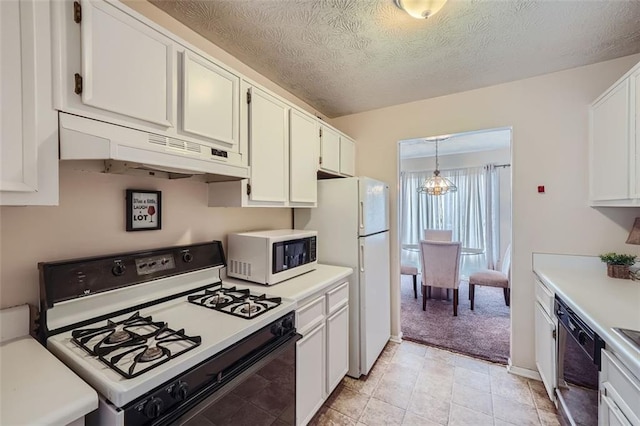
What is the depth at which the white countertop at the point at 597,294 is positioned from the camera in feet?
3.34

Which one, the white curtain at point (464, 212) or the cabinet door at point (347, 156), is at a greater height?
the cabinet door at point (347, 156)

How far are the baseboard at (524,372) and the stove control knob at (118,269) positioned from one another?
2917mm

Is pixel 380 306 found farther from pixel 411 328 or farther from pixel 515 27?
pixel 515 27

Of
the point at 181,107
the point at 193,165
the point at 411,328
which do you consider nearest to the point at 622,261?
the point at 411,328

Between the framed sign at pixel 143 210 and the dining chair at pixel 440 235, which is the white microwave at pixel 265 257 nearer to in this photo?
the framed sign at pixel 143 210

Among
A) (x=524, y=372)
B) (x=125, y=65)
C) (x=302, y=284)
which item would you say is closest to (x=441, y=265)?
(x=524, y=372)

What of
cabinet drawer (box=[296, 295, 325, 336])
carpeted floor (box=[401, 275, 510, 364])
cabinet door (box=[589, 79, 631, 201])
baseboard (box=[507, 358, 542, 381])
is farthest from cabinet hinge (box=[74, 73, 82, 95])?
baseboard (box=[507, 358, 542, 381])

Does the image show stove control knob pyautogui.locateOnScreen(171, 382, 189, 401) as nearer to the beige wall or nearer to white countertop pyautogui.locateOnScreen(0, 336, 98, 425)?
white countertop pyautogui.locateOnScreen(0, 336, 98, 425)

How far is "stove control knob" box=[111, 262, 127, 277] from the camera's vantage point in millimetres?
1197

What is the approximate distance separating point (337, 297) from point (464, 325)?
2.13 metres

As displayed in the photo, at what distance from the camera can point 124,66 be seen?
3.39ft

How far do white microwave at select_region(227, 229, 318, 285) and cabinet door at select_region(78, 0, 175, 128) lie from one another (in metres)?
0.84

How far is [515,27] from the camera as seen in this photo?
157cm

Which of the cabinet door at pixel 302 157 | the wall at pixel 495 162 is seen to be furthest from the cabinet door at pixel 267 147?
the wall at pixel 495 162
